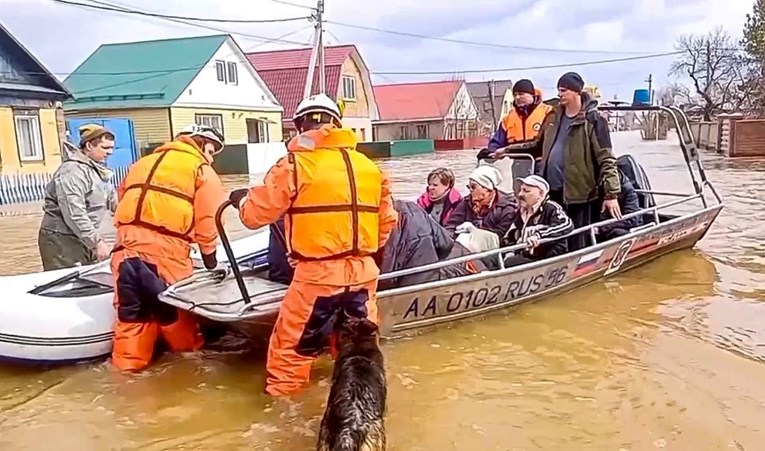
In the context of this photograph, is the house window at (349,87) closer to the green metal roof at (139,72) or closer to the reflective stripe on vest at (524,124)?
the green metal roof at (139,72)

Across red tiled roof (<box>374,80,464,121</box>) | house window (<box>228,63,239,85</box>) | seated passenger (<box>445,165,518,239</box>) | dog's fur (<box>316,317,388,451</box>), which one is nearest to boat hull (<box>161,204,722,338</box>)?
seated passenger (<box>445,165,518,239</box>)

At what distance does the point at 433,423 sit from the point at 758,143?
77.2 feet

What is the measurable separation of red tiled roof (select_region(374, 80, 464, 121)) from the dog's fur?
44338mm

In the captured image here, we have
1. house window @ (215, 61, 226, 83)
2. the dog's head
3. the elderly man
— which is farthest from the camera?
house window @ (215, 61, 226, 83)

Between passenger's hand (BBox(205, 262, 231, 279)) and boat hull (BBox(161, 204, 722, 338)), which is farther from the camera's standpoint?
passenger's hand (BBox(205, 262, 231, 279))

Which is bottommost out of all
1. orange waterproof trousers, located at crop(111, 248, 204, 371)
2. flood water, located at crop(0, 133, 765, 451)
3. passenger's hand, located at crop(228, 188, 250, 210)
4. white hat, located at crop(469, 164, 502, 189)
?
flood water, located at crop(0, 133, 765, 451)

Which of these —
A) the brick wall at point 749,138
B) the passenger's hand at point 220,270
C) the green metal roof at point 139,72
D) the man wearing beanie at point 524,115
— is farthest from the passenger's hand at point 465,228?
the green metal roof at point 139,72

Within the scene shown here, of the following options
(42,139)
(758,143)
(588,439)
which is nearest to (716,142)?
(758,143)

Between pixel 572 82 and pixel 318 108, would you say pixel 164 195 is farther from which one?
pixel 572 82

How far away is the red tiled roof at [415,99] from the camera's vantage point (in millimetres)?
48969

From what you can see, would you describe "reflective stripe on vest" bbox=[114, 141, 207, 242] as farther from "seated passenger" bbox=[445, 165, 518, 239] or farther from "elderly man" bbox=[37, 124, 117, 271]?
"seated passenger" bbox=[445, 165, 518, 239]

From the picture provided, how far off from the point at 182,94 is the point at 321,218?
81.7 feet

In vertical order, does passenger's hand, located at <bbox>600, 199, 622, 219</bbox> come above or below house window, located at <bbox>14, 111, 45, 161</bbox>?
below

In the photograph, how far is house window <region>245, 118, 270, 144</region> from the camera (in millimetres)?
32438
